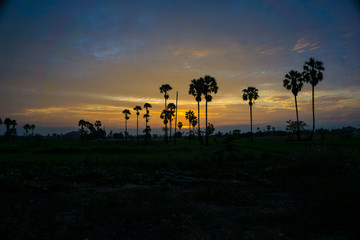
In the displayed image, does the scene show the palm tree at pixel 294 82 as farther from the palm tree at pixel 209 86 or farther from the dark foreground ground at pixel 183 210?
the dark foreground ground at pixel 183 210

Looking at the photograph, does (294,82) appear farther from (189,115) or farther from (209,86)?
(189,115)

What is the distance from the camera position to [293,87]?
170 ft

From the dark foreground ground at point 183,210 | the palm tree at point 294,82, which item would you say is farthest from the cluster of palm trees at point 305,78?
the dark foreground ground at point 183,210

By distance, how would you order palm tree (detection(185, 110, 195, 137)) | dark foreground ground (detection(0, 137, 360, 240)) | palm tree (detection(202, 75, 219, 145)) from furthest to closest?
palm tree (detection(185, 110, 195, 137)) < palm tree (detection(202, 75, 219, 145)) < dark foreground ground (detection(0, 137, 360, 240))

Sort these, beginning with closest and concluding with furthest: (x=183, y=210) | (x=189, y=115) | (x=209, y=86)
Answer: (x=183, y=210), (x=209, y=86), (x=189, y=115)

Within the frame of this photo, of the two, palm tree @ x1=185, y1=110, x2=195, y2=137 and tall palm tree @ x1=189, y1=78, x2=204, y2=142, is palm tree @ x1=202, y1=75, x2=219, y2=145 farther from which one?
palm tree @ x1=185, y1=110, x2=195, y2=137

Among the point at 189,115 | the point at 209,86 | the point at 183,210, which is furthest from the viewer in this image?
the point at 189,115

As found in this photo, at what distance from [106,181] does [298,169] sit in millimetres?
9674

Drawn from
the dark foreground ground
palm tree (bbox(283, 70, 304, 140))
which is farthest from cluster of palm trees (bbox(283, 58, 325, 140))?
the dark foreground ground

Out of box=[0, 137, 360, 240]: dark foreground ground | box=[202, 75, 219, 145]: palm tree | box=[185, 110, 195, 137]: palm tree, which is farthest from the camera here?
box=[185, 110, 195, 137]: palm tree

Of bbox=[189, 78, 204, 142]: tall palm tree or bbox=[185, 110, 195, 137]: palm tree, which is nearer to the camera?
bbox=[189, 78, 204, 142]: tall palm tree


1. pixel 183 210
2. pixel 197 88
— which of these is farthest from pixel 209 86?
pixel 183 210

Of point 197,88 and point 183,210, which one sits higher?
point 197,88

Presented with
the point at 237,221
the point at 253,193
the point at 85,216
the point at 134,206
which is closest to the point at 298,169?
the point at 253,193
